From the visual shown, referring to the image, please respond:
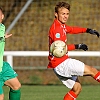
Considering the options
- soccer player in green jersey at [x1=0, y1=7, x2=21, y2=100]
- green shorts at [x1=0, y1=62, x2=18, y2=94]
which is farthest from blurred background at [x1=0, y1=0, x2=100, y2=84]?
green shorts at [x1=0, y1=62, x2=18, y2=94]

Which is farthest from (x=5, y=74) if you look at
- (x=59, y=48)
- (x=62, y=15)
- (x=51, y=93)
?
(x=51, y=93)

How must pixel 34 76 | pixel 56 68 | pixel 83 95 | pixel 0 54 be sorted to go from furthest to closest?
pixel 34 76 → pixel 83 95 → pixel 56 68 → pixel 0 54

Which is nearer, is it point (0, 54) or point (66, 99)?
point (0, 54)

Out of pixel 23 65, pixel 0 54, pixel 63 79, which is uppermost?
pixel 0 54

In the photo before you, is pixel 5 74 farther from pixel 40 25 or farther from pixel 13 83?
pixel 40 25

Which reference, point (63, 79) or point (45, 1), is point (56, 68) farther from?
point (45, 1)

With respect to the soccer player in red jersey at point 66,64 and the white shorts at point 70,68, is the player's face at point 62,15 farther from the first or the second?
the white shorts at point 70,68

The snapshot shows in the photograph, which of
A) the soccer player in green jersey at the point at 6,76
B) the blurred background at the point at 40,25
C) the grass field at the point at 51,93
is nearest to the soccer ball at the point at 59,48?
the soccer player in green jersey at the point at 6,76

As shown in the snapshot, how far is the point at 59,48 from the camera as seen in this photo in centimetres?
825

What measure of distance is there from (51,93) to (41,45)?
5.21 m

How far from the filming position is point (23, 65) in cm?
1580

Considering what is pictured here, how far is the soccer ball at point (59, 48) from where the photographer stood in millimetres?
8250

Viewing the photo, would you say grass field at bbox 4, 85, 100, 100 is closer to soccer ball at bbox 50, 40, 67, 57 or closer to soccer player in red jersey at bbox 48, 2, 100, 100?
soccer player in red jersey at bbox 48, 2, 100, 100

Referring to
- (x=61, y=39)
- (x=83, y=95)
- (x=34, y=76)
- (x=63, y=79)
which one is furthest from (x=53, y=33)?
(x=34, y=76)
